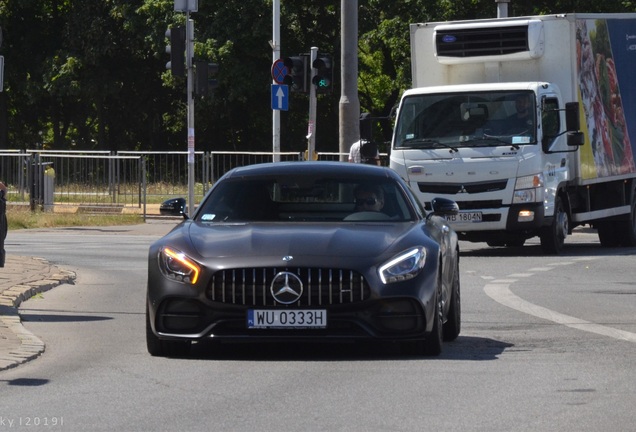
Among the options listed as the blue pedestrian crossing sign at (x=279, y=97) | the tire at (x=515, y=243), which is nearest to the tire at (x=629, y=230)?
the tire at (x=515, y=243)

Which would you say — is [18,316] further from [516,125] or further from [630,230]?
[630,230]

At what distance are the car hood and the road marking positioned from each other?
2117 mm

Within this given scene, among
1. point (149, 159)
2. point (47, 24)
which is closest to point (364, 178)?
point (149, 159)

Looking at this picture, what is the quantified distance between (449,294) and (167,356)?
2.12 meters

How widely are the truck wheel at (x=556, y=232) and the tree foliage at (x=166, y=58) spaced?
26.9 metres

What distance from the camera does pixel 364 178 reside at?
1141 centimetres

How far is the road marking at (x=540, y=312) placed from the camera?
464 inches

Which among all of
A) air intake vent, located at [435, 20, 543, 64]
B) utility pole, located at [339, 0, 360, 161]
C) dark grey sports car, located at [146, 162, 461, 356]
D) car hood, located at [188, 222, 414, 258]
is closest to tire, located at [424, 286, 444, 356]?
dark grey sports car, located at [146, 162, 461, 356]

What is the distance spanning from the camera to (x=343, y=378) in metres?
9.26

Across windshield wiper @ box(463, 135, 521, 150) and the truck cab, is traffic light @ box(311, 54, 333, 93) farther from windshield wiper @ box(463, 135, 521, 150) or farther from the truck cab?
windshield wiper @ box(463, 135, 521, 150)

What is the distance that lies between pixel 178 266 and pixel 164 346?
641 millimetres

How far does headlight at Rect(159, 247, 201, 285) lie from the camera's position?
9.97 meters

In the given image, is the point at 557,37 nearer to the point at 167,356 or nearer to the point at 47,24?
the point at 167,356

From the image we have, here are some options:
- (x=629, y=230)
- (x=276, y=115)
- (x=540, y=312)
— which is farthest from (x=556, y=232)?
(x=276, y=115)
